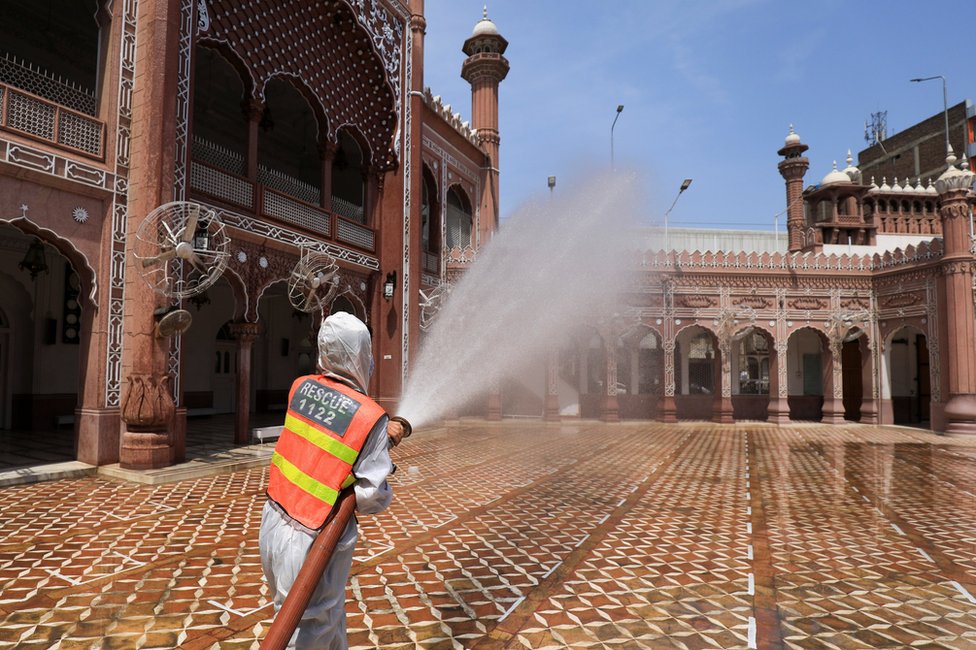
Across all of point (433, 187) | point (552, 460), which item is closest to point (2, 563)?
point (552, 460)

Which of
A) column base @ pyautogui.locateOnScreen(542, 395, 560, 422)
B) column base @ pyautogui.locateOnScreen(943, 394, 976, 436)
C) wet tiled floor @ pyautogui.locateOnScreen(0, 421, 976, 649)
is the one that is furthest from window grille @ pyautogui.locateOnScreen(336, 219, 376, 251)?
column base @ pyautogui.locateOnScreen(943, 394, 976, 436)

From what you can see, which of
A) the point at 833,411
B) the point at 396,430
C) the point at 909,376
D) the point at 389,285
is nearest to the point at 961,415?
the point at 833,411

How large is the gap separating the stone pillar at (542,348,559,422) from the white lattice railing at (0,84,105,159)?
14020mm

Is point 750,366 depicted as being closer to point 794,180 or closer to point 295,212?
point 794,180

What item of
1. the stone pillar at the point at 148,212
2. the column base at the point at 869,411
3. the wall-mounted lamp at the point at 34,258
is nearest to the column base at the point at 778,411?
the column base at the point at 869,411

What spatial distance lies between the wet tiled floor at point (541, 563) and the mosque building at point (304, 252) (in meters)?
2.10

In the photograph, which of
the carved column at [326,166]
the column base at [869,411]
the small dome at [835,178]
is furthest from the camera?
the small dome at [835,178]

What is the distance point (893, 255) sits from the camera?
18.8 m

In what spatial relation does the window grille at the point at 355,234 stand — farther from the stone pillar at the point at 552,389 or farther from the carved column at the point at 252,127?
the stone pillar at the point at 552,389

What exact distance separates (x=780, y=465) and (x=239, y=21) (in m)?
12.8

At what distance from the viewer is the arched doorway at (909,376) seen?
65.4ft

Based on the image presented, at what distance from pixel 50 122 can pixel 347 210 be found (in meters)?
6.95

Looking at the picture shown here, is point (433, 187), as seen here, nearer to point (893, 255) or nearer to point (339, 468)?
point (893, 255)

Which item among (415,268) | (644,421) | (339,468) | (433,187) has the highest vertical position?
(433,187)
